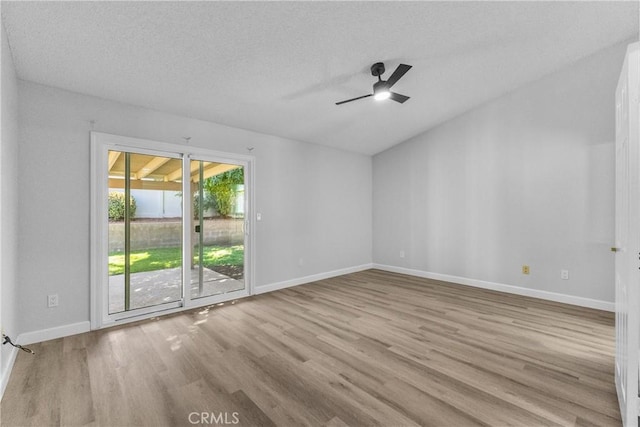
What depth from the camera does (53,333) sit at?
2.79m

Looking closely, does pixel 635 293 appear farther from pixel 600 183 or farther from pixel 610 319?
pixel 600 183

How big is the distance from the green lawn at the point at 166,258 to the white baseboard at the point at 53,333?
582mm

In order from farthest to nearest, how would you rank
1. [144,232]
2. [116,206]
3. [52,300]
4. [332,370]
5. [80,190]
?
[144,232] → [116,206] → [80,190] → [52,300] → [332,370]

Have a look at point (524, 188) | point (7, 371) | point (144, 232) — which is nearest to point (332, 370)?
point (7, 371)

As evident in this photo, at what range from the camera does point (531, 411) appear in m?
1.77

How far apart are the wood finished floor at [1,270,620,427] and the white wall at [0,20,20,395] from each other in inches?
11.2

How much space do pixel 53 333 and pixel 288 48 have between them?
3.62 metres

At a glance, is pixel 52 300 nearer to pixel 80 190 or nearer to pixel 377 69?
pixel 80 190

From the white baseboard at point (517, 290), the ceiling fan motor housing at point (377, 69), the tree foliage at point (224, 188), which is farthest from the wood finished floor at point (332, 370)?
the ceiling fan motor housing at point (377, 69)

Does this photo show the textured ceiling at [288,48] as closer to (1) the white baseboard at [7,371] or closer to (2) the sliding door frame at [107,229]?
(2) the sliding door frame at [107,229]

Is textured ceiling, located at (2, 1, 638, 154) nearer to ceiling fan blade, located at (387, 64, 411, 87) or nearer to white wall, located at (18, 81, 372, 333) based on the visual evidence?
white wall, located at (18, 81, 372, 333)

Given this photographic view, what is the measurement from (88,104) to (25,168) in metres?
0.88

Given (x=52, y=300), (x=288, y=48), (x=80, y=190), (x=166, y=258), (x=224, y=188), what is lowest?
(x=52, y=300)

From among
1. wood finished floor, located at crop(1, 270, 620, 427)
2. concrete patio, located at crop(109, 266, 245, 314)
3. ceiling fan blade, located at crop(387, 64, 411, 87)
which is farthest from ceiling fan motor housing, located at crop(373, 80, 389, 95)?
concrete patio, located at crop(109, 266, 245, 314)
